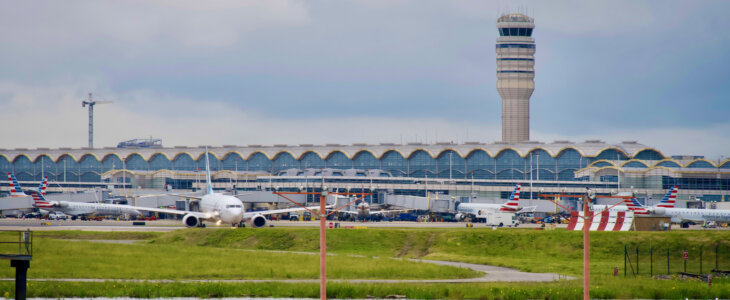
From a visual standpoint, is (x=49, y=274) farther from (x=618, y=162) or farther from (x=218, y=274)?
(x=618, y=162)

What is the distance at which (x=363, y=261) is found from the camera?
75.8 m

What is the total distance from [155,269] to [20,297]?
65.9 ft

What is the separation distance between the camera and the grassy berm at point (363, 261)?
5700 cm

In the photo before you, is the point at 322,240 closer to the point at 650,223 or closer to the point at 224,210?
the point at 650,223

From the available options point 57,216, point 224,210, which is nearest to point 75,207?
point 57,216

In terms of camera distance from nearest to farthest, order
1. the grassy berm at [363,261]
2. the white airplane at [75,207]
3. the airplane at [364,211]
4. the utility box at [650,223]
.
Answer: the grassy berm at [363,261]
the utility box at [650,223]
the white airplane at [75,207]
the airplane at [364,211]

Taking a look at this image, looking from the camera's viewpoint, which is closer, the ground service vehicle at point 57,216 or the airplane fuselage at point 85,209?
the airplane fuselage at point 85,209

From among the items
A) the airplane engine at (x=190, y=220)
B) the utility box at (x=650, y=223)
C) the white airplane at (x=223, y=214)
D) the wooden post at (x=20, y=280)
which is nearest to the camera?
the wooden post at (x=20, y=280)

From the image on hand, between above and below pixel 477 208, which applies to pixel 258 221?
above

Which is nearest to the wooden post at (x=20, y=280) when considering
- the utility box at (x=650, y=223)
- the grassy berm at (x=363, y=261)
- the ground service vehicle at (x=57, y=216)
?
the grassy berm at (x=363, y=261)

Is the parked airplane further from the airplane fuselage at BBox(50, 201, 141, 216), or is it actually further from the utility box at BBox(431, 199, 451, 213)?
the utility box at BBox(431, 199, 451, 213)

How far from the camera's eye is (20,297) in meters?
49.1

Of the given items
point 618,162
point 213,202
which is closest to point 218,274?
point 213,202

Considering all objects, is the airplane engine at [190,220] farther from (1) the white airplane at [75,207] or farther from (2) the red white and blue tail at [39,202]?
(2) the red white and blue tail at [39,202]
